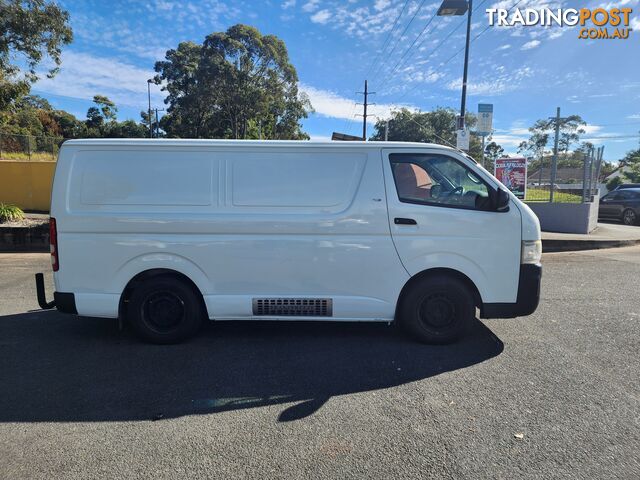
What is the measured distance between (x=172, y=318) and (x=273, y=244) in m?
1.36

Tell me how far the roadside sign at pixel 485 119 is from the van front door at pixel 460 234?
29.9ft

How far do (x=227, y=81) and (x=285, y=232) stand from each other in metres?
31.6

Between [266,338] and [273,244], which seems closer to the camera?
[273,244]

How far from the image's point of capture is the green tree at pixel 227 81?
32.0 metres

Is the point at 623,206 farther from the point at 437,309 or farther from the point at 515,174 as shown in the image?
the point at 437,309

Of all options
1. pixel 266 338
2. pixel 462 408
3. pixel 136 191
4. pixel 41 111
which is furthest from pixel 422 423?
pixel 41 111

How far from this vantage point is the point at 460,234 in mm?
4273

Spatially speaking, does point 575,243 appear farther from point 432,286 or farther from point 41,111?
point 41,111

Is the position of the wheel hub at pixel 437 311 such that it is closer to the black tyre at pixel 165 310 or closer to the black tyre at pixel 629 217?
the black tyre at pixel 165 310

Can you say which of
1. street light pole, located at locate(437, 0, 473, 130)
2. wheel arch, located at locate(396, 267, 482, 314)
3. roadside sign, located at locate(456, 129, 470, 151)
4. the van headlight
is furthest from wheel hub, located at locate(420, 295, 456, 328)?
street light pole, located at locate(437, 0, 473, 130)

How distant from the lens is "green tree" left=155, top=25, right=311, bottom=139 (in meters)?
32.0

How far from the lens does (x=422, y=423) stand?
308 cm

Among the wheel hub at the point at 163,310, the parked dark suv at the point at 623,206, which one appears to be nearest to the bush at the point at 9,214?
the wheel hub at the point at 163,310

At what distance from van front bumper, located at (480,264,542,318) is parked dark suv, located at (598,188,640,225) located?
56.2 feet
